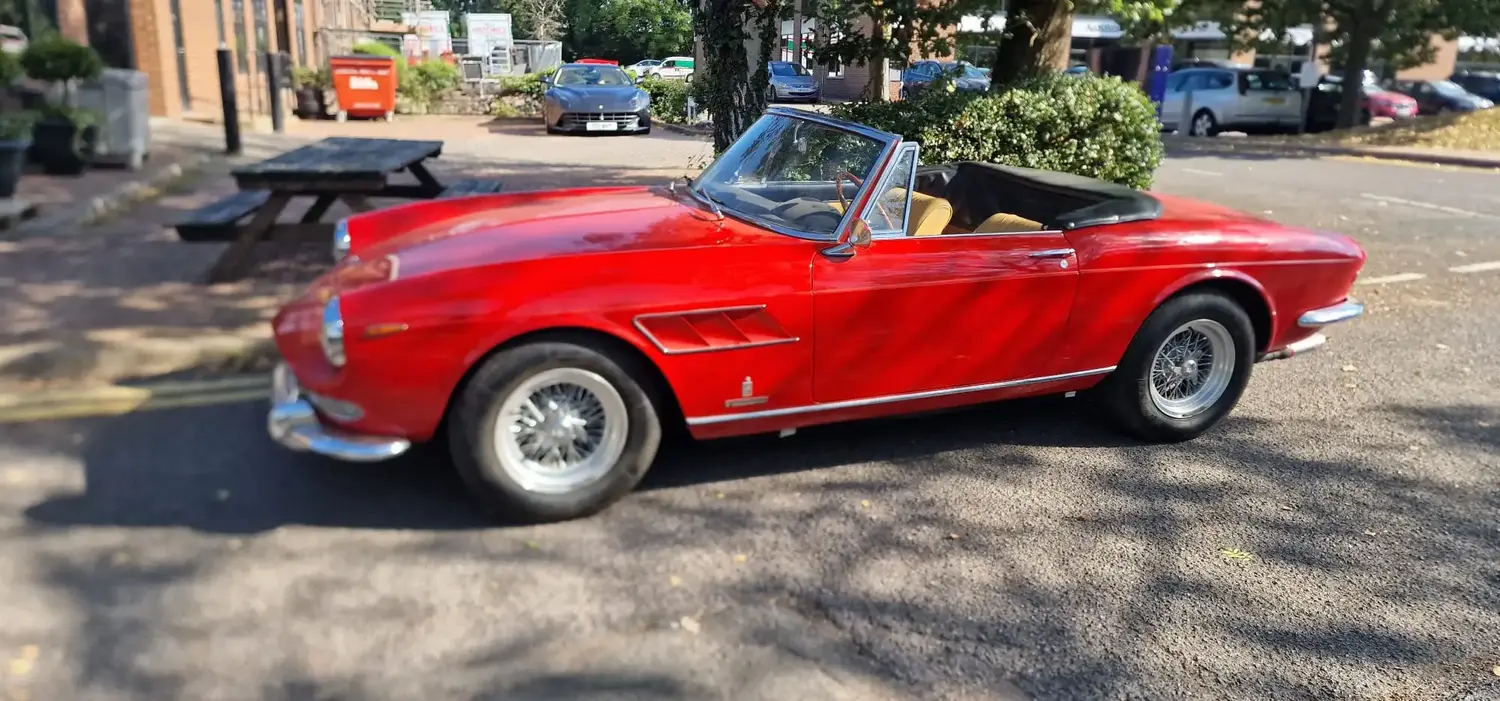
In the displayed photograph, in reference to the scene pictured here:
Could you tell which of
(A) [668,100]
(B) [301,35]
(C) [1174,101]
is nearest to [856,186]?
(A) [668,100]

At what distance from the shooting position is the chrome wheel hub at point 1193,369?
14.7 ft

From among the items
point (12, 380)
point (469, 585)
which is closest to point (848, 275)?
point (469, 585)

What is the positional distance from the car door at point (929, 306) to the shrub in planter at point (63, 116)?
8838mm

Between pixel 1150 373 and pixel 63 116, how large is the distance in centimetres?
991

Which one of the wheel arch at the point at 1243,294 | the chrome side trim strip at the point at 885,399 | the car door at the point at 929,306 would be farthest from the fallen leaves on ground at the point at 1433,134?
the car door at the point at 929,306

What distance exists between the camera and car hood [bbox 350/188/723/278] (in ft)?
11.8

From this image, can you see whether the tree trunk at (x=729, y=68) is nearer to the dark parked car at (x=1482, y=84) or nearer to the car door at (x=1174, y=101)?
the car door at (x=1174, y=101)

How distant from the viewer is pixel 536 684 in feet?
8.96

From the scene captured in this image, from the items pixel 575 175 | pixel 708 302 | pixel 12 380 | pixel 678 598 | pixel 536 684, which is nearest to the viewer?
pixel 536 684

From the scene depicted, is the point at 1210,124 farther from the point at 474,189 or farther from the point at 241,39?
the point at 474,189

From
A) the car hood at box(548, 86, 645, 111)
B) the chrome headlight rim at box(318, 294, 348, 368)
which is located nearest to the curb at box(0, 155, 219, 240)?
the chrome headlight rim at box(318, 294, 348, 368)

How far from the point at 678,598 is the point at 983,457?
1.67m

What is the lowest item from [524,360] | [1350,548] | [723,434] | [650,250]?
[1350,548]

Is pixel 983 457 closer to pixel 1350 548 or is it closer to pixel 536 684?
pixel 1350 548
